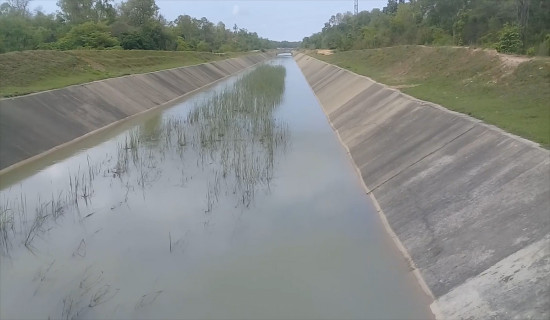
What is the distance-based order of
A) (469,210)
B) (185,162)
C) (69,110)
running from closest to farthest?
1. (469,210)
2. (185,162)
3. (69,110)

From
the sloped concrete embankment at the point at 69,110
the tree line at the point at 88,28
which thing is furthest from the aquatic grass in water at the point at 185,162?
the tree line at the point at 88,28

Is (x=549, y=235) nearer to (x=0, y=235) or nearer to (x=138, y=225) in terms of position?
(x=138, y=225)

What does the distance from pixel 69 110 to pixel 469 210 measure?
1519 cm

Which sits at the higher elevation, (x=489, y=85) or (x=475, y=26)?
(x=475, y=26)

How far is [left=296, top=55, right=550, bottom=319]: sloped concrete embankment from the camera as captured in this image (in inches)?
212

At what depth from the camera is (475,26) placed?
3341 centimetres

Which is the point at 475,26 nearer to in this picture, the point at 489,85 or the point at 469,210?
the point at 489,85

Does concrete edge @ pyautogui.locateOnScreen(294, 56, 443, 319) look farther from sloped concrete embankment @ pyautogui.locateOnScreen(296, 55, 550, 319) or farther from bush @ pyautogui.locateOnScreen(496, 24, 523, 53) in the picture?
bush @ pyautogui.locateOnScreen(496, 24, 523, 53)

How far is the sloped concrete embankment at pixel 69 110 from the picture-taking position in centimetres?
1373

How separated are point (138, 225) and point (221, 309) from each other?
321 cm

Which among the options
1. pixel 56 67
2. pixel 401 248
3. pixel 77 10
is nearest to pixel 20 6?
pixel 77 10

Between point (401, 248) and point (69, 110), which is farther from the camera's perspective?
point (69, 110)

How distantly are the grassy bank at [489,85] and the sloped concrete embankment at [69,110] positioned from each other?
11702mm

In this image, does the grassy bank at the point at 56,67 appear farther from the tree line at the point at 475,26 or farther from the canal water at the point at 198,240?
the tree line at the point at 475,26
